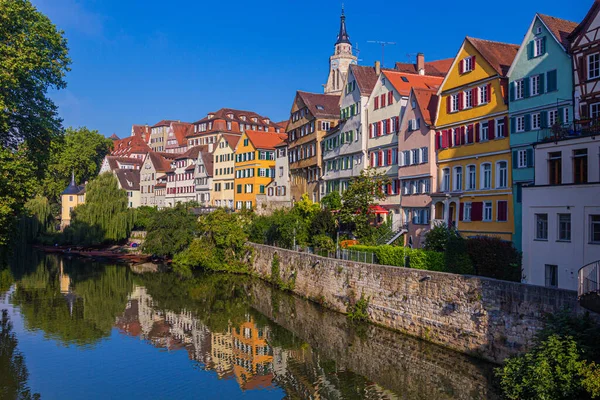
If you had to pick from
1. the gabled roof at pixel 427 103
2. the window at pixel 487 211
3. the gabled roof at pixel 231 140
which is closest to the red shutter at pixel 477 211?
the window at pixel 487 211

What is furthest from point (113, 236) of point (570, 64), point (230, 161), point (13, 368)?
point (570, 64)

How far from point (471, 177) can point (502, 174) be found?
2481mm

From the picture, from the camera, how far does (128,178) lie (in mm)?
101875

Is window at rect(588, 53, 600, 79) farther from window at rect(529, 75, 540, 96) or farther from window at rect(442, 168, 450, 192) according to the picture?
window at rect(442, 168, 450, 192)

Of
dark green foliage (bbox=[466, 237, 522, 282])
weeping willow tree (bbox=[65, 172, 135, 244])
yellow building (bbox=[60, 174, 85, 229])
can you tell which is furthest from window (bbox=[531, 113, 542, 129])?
yellow building (bbox=[60, 174, 85, 229])

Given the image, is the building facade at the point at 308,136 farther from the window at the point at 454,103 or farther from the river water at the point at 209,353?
the window at the point at 454,103

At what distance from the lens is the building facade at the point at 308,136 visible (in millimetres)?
53750

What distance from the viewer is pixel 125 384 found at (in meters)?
21.1

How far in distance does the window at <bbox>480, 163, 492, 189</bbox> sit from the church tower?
89.9m

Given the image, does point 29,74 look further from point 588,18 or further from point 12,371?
point 588,18

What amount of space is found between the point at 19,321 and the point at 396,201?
23.9m

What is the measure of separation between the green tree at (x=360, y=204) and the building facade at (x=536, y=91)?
9.88 meters

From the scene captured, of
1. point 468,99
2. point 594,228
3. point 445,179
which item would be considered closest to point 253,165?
point 445,179

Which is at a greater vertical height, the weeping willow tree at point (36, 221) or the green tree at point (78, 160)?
the green tree at point (78, 160)
